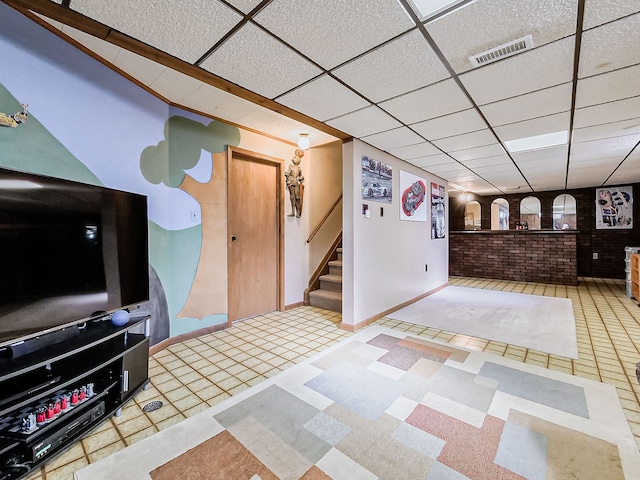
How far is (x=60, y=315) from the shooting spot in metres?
1.76

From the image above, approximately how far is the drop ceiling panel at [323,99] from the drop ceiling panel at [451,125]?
90cm

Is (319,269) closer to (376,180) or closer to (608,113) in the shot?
(376,180)

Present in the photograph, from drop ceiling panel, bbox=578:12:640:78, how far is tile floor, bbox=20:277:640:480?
2.42 metres

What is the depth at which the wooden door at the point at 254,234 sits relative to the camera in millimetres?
3916

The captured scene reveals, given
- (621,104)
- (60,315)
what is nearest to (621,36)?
(621,104)

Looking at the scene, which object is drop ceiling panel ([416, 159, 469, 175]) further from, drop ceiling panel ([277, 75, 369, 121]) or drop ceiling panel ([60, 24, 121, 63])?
drop ceiling panel ([60, 24, 121, 63])

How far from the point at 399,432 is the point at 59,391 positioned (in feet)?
7.00

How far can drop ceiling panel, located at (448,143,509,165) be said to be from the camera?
3.98 metres

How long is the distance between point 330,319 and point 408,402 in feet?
6.82

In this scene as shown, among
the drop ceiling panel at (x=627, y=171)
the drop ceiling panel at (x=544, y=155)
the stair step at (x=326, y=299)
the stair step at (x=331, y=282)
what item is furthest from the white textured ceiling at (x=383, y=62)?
the stair step at (x=326, y=299)

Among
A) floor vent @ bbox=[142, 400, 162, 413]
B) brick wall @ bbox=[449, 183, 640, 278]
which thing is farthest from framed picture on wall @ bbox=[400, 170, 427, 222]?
brick wall @ bbox=[449, 183, 640, 278]

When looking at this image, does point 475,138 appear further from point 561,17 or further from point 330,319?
point 330,319

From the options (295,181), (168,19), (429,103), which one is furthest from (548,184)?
(168,19)

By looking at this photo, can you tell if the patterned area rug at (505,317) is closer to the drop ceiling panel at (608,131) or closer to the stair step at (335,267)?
the stair step at (335,267)
